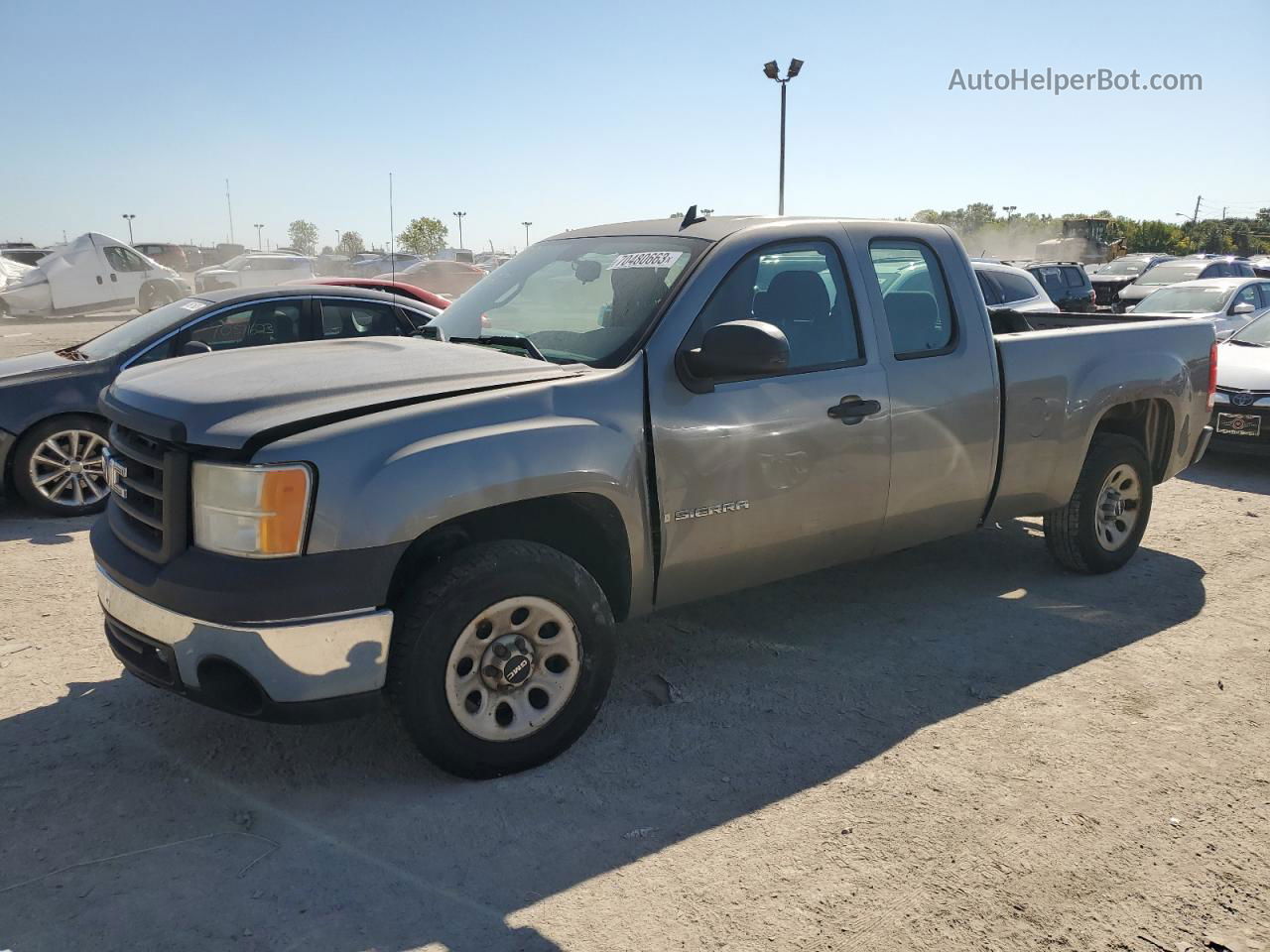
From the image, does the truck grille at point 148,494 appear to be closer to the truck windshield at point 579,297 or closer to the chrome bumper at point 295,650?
the chrome bumper at point 295,650

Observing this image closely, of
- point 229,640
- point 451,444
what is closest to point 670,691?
point 451,444

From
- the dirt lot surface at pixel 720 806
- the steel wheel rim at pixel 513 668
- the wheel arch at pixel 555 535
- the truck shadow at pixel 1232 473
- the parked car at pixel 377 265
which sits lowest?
the dirt lot surface at pixel 720 806

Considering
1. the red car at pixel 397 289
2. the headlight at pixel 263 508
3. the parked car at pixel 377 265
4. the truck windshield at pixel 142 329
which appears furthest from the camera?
the parked car at pixel 377 265

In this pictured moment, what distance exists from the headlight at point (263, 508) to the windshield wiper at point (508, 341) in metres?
1.18

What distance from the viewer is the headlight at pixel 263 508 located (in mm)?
2963

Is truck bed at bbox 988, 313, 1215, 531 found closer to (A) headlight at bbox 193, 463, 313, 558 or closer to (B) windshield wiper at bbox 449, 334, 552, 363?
(B) windshield wiper at bbox 449, 334, 552, 363

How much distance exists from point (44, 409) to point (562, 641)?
16.5 ft

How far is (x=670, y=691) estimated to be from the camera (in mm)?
4152

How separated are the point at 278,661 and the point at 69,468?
15.9ft

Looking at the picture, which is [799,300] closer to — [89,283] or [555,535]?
[555,535]

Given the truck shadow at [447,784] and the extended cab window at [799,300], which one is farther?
the extended cab window at [799,300]

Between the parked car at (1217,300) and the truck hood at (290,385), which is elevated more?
the parked car at (1217,300)

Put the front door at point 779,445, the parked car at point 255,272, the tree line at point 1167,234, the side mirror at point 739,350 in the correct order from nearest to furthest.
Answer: the side mirror at point 739,350, the front door at point 779,445, the parked car at point 255,272, the tree line at point 1167,234

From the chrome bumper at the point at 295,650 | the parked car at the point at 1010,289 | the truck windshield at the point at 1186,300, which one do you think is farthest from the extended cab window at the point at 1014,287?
the chrome bumper at the point at 295,650
